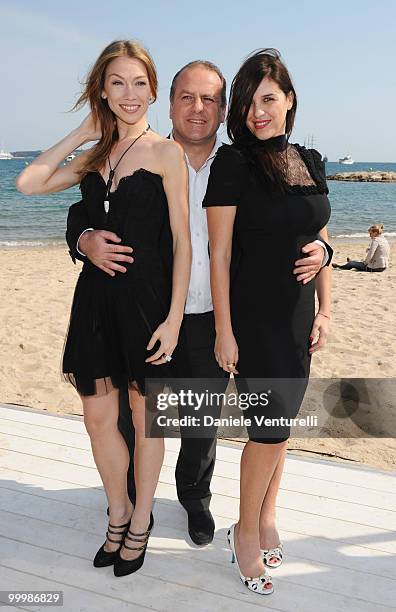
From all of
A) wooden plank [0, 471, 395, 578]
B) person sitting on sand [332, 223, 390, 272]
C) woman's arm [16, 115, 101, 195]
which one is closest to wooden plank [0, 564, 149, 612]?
wooden plank [0, 471, 395, 578]

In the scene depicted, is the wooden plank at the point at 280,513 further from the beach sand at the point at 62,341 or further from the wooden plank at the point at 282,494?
the beach sand at the point at 62,341

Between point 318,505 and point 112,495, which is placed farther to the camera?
point 318,505

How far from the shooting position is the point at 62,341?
22.0 feet

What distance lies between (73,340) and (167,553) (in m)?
1.10

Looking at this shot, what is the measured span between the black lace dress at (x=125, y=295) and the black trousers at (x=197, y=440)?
25 cm

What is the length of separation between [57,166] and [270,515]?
1.82m

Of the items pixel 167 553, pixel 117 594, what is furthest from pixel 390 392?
pixel 117 594

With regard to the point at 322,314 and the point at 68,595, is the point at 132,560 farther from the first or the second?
the point at 322,314

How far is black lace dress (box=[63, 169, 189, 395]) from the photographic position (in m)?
2.16

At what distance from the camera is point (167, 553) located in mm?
2539

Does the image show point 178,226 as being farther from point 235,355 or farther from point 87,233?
point 235,355

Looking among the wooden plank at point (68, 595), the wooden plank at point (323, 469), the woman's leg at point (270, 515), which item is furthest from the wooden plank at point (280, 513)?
the wooden plank at point (68, 595)

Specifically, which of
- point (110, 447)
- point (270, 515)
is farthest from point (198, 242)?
point (270, 515)

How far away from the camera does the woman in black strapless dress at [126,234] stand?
7.04 ft
